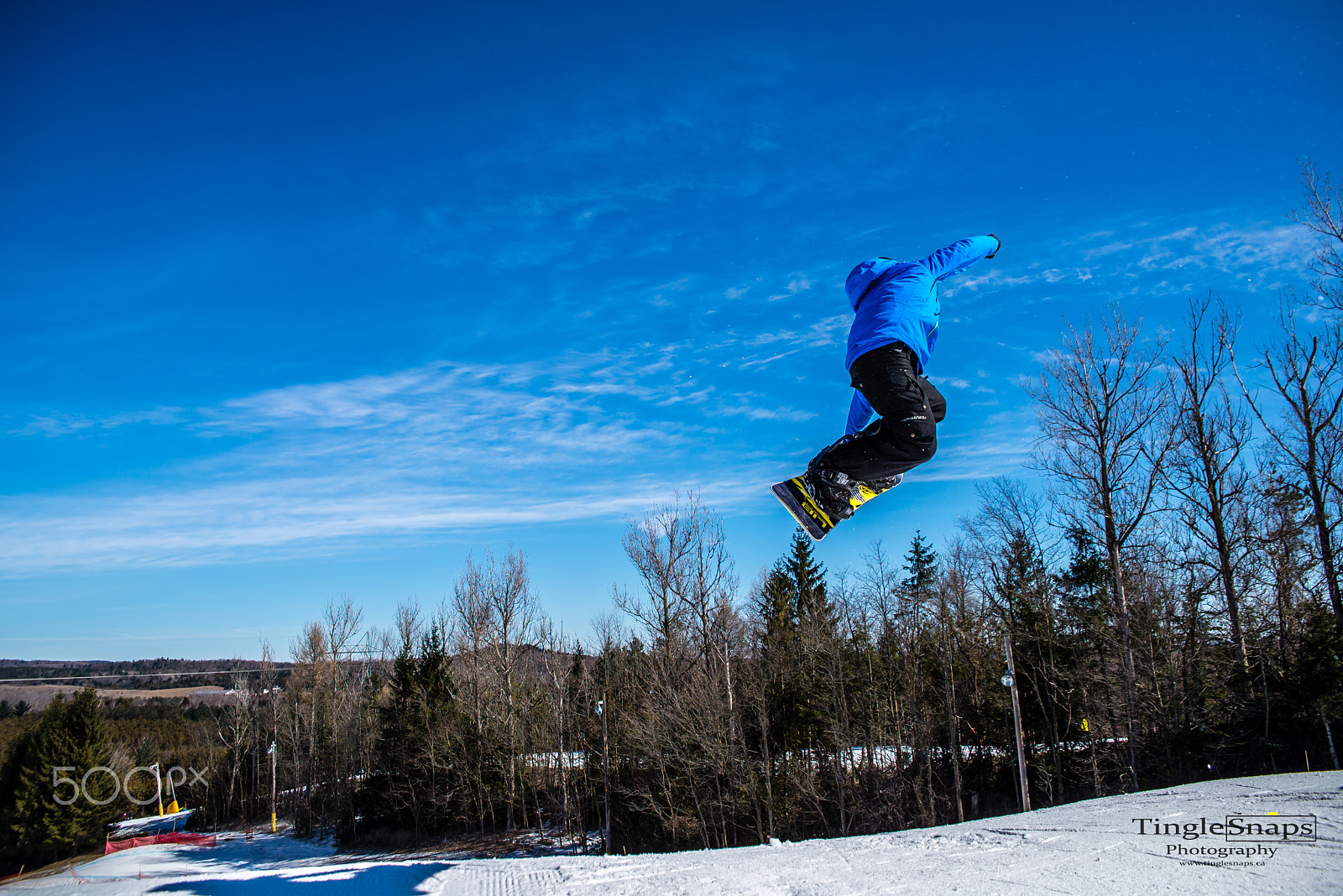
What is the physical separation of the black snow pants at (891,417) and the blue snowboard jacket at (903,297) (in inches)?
3.0

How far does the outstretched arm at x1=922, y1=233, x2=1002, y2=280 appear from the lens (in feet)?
13.4

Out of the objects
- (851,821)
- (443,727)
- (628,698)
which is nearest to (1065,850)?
(851,821)

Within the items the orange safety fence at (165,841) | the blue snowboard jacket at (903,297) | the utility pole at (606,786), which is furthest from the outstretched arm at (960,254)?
the orange safety fence at (165,841)

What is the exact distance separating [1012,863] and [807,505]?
3838 mm

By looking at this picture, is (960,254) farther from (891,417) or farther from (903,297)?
(891,417)

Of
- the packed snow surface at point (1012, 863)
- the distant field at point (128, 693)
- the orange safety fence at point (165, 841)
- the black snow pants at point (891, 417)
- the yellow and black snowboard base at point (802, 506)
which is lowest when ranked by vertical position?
the orange safety fence at point (165, 841)

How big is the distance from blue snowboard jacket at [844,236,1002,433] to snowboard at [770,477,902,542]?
0.94 meters

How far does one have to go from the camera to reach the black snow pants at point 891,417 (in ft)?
12.8

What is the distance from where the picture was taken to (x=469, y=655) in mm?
33281

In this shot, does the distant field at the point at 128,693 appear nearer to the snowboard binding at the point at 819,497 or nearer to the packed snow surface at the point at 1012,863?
the packed snow surface at the point at 1012,863

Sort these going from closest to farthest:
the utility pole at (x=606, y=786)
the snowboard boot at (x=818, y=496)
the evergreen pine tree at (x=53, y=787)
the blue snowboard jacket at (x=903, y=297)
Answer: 1. the blue snowboard jacket at (x=903, y=297)
2. the snowboard boot at (x=818, y=496)
3. the utility pole at (x=606, y=786)
4. the evergreen pine tree at (x=53, y=787)

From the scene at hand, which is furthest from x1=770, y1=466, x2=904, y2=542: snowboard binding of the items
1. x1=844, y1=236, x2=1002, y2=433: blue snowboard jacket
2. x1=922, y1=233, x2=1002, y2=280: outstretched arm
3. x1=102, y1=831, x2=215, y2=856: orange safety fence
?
x1=102, y1=831, x2=215, y2=856: orange safety fence

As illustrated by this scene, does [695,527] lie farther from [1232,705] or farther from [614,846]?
[1232,705]

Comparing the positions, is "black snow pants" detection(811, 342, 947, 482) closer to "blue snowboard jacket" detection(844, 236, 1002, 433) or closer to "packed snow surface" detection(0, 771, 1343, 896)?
"blue snowboard jacket" detection(844, 236, 1002, 433)
